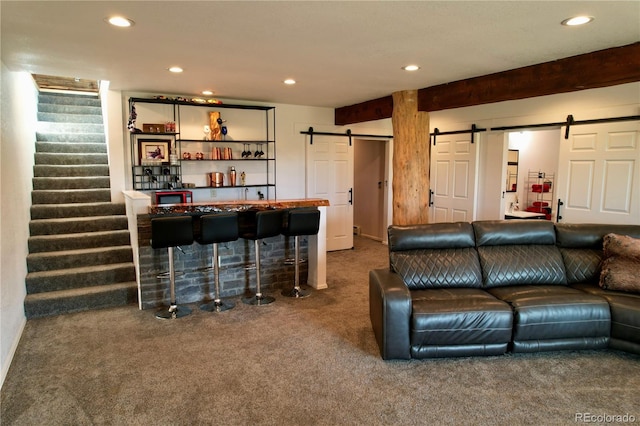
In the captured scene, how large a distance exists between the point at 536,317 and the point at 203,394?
2.43 meters

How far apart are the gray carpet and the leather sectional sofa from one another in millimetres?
156

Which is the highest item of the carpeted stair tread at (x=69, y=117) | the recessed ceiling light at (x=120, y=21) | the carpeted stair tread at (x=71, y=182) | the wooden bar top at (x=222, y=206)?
the recessed ceiling light at (x=120, y=21)

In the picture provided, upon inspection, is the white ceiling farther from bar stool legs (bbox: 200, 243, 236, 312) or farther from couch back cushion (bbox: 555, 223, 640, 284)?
bar stool legs (bbox: 200, 243, 236, 312)

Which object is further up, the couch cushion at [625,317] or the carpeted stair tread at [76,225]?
the carpeted stair tread at [76,225]

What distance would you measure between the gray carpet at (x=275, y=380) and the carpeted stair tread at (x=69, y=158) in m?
2.66

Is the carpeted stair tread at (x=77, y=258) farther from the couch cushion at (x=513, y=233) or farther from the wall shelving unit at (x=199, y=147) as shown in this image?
the couch cushion at (x=513, y=233)

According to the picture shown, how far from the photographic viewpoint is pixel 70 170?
541 centimetres

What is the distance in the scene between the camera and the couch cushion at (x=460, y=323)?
112 inches

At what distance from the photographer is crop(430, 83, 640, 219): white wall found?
425cm

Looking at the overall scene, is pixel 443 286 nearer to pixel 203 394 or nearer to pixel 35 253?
pixel 203 394

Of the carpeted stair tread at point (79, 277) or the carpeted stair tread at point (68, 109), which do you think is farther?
the carpeted stair tread at point (68, 109)

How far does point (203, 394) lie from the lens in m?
2.53

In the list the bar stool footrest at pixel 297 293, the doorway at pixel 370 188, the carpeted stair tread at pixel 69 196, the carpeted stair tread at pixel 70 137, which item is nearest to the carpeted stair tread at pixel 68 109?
the carpeted stair tread at pixel 70 137

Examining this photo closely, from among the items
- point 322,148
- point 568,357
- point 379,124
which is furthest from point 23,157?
point 568,357
